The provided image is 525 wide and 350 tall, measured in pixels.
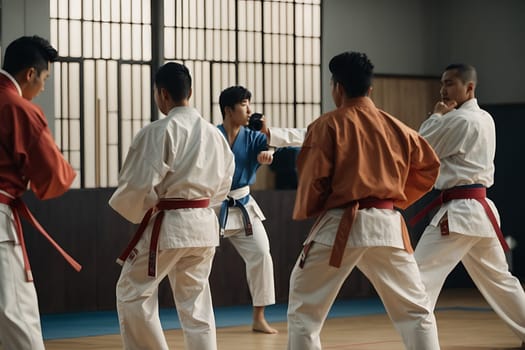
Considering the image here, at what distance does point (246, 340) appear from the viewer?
7.05 m

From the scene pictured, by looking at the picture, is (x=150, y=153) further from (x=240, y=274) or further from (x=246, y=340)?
(x=240, y=274)

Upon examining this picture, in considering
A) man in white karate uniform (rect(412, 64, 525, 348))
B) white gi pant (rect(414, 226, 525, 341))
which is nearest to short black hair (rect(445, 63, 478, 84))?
man in white karate uniform (rect(412, 64, 525, 348))

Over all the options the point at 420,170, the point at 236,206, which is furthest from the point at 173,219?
the point at 236,206

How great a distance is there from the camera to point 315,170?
14.9 ft

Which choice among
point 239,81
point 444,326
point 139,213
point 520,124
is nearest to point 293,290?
point 139,213

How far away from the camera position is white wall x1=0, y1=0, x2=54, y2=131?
8.45 meters

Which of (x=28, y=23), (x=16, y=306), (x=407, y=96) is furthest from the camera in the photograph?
(x=407, y=96)

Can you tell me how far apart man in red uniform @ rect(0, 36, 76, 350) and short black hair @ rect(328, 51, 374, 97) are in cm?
114

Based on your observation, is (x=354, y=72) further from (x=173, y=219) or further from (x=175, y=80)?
(x=173, y=219)

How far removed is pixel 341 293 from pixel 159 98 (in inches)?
207

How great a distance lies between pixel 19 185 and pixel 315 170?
43.4 inches

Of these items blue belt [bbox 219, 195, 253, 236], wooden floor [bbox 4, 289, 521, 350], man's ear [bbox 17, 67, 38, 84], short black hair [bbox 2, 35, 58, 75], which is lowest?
wooden floor [bbox 4, 289, 521, 350]

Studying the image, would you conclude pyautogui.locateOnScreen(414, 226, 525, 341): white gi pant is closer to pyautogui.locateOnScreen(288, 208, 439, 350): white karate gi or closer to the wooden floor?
the wooden floor

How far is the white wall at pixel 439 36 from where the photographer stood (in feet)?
35.0
